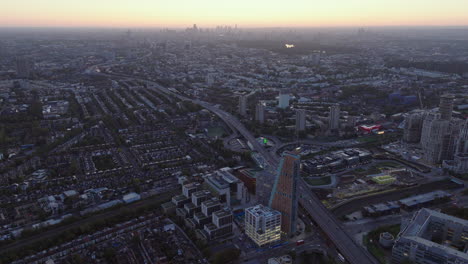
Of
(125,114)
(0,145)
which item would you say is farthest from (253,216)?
(125,114)

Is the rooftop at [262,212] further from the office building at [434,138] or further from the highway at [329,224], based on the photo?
the office building at [434,138]

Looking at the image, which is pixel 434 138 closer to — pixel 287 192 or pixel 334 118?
pixel 334 118

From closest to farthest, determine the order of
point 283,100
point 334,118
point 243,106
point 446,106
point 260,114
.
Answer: point 446,106
point 334,118
point 260,114
point 243,106
point 283,100

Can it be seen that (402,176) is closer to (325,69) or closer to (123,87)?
(123,87)

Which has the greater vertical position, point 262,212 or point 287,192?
point 287,192

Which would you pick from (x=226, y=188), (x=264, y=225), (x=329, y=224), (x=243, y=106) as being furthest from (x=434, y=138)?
(x=243, y=106)

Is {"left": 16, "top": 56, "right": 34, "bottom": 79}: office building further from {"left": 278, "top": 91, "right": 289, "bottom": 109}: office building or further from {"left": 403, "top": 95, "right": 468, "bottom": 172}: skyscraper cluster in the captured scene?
{"left": 403, "top": 95, "right": 468, "bottom": 172}: skyscraper cluster

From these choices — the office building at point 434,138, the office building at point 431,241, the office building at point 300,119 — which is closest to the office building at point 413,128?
the office building at point 434,138
